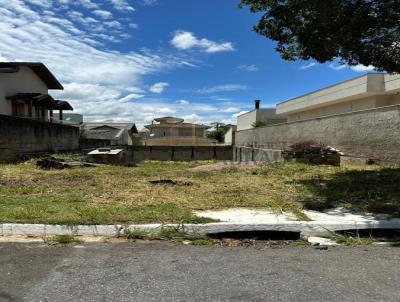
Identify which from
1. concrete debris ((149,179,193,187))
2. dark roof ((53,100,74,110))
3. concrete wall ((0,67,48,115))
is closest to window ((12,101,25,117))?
concrete wall ((0,67,48,115))

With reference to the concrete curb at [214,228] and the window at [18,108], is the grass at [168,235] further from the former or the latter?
the window at [18,108]

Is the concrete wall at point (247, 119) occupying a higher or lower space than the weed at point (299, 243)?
higher

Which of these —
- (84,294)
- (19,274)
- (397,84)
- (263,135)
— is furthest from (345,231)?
(263,135)

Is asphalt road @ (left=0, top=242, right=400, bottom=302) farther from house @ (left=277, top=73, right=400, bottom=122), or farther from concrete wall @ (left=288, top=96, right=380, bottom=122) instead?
concrete wall @ (left=288, top=96, right=380, bottom=122)

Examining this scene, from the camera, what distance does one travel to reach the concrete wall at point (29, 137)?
52.0 feet

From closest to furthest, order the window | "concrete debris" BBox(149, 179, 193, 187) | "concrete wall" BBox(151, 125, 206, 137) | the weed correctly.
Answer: the weed
"concrete debris" BBox(149, 179, 193, 187)
the window
"concrete wall" BBox(151, 125, 206, 137)

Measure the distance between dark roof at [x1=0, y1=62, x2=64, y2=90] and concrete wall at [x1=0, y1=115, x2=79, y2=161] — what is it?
4165 millimetres

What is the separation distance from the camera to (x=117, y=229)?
5.62 meters

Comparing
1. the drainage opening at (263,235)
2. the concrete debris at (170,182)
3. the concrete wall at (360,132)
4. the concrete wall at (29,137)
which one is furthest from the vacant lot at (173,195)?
the concrete wall at (29,137)

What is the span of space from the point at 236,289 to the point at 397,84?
22793 millimetres

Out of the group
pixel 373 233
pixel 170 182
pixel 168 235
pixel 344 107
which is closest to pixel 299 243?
pixel 373 233

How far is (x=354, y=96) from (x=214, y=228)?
24591 mm

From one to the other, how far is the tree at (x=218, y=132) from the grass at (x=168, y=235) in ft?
239

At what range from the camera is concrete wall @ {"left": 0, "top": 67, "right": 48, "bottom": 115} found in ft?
78.8
